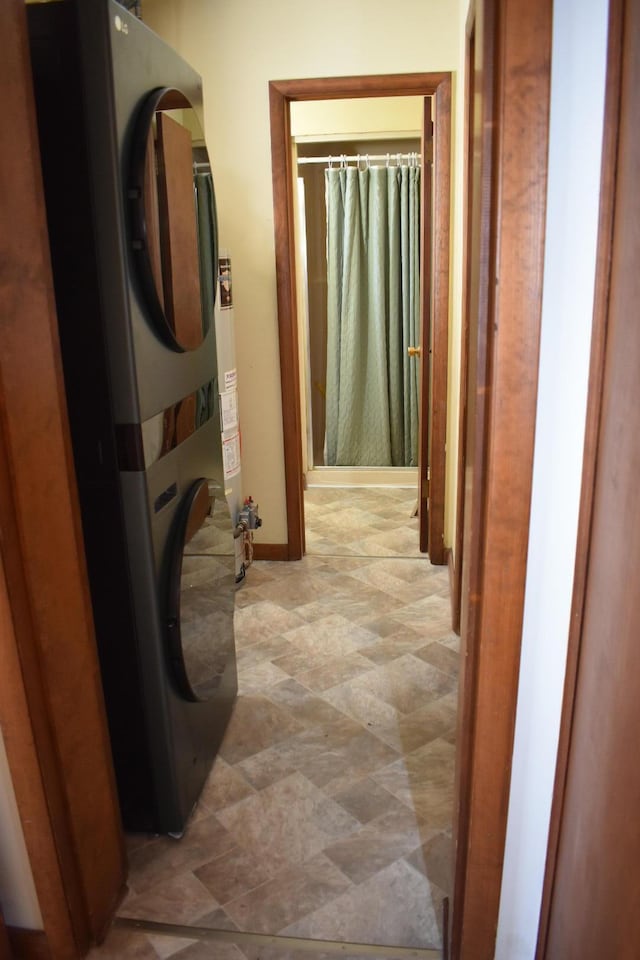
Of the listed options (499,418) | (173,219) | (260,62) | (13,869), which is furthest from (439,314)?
(13,869)

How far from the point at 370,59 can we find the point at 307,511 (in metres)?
2.29

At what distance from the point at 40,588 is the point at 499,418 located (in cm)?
85

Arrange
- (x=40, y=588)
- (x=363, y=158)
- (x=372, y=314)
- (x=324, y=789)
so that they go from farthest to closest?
(x=372, y=314) < (x=363, y=158) < (x=324, y=789) < (x=40, y=588)

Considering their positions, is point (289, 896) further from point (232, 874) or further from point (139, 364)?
point (139, 364)

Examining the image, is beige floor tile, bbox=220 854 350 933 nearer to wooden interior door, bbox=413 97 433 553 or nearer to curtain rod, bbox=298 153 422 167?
wooden interior door, bbox=413 97 433 553

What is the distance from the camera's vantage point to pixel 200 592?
185cm

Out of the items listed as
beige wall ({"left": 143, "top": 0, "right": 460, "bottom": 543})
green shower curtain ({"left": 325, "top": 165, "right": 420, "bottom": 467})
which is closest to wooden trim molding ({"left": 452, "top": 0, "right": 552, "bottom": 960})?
beige wall ({"left": 143, "top": 0, "right": 460, "bottom": 543})

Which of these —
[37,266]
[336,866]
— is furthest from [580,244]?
[336,866]

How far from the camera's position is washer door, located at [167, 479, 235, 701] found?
170 centimetres

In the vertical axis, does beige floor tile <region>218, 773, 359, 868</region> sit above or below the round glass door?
below

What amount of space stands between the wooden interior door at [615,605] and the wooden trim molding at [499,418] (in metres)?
0.09

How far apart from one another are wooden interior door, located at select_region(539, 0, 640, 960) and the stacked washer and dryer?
2.96 ft

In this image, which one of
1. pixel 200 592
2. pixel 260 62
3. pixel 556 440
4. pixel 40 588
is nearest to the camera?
pixel 556 440

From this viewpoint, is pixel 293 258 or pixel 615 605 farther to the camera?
pixel 293 258
